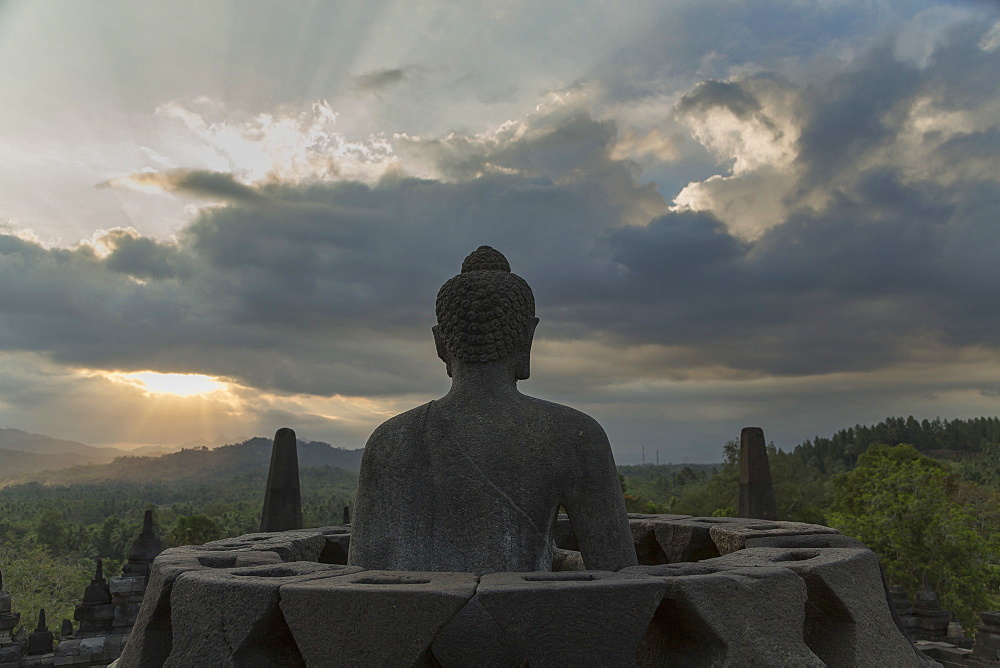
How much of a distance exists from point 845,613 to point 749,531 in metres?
1.63

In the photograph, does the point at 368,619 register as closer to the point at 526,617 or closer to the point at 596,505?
the point at 526,617

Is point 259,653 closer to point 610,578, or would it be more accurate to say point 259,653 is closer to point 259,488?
point 610,578

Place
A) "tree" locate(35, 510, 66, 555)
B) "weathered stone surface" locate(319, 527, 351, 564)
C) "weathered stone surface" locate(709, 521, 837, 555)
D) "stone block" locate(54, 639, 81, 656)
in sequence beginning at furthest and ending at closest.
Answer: "tree" locate(35, 510, 66, 555)
"stone block" locate(54, 639, 81, 656)
"weathered stone surface" locate(319, 527, 351, 564)
"weathered stone surface" locate(709, 521, 837, 555)

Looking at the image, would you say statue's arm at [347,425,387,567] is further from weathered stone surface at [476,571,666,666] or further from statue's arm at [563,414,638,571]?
weathered stone surface at [476,571,666,666]

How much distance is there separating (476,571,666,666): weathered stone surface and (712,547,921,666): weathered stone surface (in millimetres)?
934

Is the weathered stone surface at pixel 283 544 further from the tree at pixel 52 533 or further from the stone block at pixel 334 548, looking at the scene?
the tree at pixel 52 533

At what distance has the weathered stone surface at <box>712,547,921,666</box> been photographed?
10.6ft

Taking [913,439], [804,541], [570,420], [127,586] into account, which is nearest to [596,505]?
[570,420]

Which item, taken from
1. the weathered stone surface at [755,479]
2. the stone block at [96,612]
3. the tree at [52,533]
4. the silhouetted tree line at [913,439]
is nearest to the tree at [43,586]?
the tree at [52,533]

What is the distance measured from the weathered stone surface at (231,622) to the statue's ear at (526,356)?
1774mm

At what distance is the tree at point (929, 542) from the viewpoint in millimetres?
25281

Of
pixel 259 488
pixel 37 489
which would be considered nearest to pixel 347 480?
pixel 259 488

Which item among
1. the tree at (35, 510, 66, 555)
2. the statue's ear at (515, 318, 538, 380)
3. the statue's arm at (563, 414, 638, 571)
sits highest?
the statue's ear at (515, 318, 538, 380)

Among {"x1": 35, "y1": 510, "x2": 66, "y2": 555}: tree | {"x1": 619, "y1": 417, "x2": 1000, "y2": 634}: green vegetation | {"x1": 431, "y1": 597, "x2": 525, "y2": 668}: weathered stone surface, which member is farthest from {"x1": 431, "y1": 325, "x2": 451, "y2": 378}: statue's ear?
{"x1": 35, "y1": 510, "x2": 66, "y2": 555}: tree
